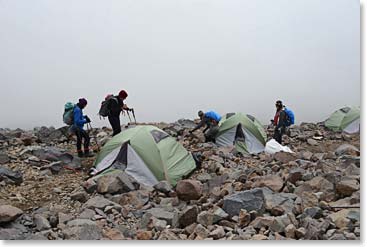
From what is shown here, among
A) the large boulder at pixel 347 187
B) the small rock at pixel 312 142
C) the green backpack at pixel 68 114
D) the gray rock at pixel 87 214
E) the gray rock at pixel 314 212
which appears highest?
the green backpack at pixel 68 114

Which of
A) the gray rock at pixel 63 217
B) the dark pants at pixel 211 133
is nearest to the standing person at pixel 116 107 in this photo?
the dark pants at pixel 211 133

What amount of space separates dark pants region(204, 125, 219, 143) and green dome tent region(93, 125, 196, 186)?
8.24 feet

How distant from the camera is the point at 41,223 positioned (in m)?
3.38

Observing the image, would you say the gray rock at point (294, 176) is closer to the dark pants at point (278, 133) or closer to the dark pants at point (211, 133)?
the dark pants at point (278, 133)

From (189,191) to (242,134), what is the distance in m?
4.04

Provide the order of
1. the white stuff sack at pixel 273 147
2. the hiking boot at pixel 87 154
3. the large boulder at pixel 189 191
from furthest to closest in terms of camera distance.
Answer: the white stuff sack at pixel 273 147 < the hiking boot at pixel 87 154 < the large boulder at pixel 189 191

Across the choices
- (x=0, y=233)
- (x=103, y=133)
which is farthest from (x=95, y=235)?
(x=103, y=133)

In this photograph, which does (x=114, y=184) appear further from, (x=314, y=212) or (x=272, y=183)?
(x=314, y=212)

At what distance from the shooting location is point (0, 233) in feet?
9.95

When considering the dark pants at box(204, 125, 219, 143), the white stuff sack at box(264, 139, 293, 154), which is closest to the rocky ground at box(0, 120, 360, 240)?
the white stuff sack at box(264, 139, 293, 154)

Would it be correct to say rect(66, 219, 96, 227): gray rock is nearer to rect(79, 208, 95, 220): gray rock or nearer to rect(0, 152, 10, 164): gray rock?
rect(79, 208, 95, 220): gray rock

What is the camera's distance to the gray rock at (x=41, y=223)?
3.33 meters

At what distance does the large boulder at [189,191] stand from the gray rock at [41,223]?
1.48 meters

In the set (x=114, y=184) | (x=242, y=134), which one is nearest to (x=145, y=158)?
(x=114, y=184)
